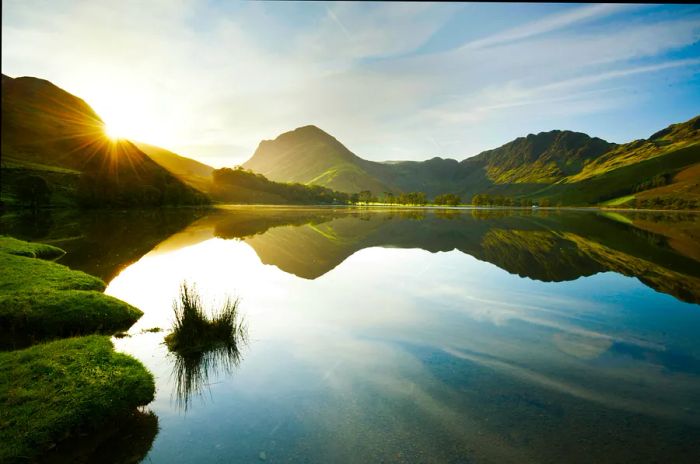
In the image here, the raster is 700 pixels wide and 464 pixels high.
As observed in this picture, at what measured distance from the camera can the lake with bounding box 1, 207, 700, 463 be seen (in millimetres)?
9922

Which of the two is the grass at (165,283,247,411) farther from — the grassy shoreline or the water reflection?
the grassy shoreline

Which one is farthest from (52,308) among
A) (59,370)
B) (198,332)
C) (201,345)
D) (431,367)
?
(431,367)

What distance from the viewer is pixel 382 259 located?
1537 inches

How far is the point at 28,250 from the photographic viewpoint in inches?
1252

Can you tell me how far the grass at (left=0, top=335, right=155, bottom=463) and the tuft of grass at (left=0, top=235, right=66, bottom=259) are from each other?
23386mm

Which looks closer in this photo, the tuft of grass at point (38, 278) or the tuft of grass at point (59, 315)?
the tuft of grass at point (59, 315)

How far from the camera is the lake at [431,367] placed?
9.92m

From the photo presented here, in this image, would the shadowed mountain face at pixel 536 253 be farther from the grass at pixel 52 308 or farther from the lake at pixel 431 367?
the grass at pixel 52 308

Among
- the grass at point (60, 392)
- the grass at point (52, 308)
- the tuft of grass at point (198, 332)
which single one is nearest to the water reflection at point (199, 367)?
the tuft of grass at point (198, 332)

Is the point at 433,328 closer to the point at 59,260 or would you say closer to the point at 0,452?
the point at 0,452

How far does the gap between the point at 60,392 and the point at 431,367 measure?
40.6 feet

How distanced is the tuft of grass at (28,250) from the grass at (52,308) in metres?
8.60

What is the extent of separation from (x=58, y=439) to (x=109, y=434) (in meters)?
1.18

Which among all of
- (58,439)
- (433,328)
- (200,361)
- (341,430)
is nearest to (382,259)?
(433,328)
